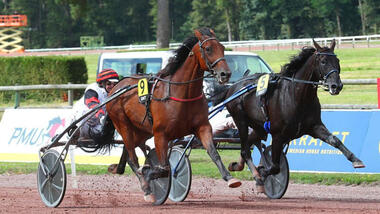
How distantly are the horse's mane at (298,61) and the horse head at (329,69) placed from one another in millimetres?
317

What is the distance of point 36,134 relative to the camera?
1402 cm

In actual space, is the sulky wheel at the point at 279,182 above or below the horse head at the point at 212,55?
below

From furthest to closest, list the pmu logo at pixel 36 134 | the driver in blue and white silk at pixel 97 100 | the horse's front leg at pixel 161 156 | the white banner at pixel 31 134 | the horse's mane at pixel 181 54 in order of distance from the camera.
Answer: the pmu logo at pixel 36 134 < the white banner at pixel 31 134 < the driver in blue and white silk at pixel 97 100 < the horse's mane at pixel 181 54 < the horse's front leg at pixel 161 156

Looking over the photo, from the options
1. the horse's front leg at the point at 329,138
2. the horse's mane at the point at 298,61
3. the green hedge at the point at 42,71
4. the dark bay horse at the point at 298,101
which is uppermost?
the horse's mane at the point at 298,61

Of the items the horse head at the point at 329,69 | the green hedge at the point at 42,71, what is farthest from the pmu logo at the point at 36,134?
the green hedge at the point at 42,71

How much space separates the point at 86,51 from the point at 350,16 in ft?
65.8

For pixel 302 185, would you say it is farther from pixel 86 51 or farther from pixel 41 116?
pixel 86 51

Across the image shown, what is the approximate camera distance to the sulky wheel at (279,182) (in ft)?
29.8

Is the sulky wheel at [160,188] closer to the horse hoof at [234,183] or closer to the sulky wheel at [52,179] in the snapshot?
the sulky wheel at [52,179]

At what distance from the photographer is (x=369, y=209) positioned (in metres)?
7.38

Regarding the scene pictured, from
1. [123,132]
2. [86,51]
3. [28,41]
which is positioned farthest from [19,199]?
[28,41]

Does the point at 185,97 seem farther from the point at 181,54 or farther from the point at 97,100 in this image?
the point at 97,100

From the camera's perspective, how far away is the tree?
2673 cm

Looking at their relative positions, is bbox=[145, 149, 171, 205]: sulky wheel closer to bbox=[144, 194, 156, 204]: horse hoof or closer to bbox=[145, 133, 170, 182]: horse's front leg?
bbox=[144, 194, 156, 204]: horse hoof
